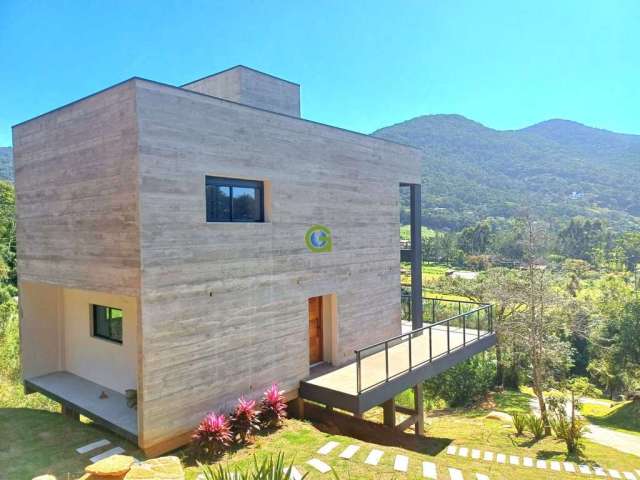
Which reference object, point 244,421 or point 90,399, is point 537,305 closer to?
point 244,421

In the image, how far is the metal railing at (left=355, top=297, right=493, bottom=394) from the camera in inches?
358

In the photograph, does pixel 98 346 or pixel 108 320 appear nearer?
pixel 108 320

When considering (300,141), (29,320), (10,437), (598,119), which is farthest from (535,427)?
(598,119)

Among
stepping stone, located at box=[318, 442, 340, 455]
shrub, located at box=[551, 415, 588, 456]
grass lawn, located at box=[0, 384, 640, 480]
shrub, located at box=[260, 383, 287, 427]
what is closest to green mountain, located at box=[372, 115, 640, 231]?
shrub, located at box=[551, 415, 588, 456]

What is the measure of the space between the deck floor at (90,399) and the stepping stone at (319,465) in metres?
2.92

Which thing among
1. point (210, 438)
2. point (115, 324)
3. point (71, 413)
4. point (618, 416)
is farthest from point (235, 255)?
point (618, 416)

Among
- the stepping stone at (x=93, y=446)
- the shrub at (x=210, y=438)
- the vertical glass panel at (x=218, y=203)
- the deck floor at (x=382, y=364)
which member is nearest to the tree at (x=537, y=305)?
the deck floor at (x=382, y=364)

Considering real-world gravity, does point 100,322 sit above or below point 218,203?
below

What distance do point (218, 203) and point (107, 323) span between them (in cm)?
409

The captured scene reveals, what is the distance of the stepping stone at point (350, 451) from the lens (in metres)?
7.18

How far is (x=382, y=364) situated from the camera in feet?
33.8

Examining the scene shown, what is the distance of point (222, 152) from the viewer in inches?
313

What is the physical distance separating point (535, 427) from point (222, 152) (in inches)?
426

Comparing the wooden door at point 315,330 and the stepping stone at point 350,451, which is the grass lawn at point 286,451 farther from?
the wooden door at point 315,330
